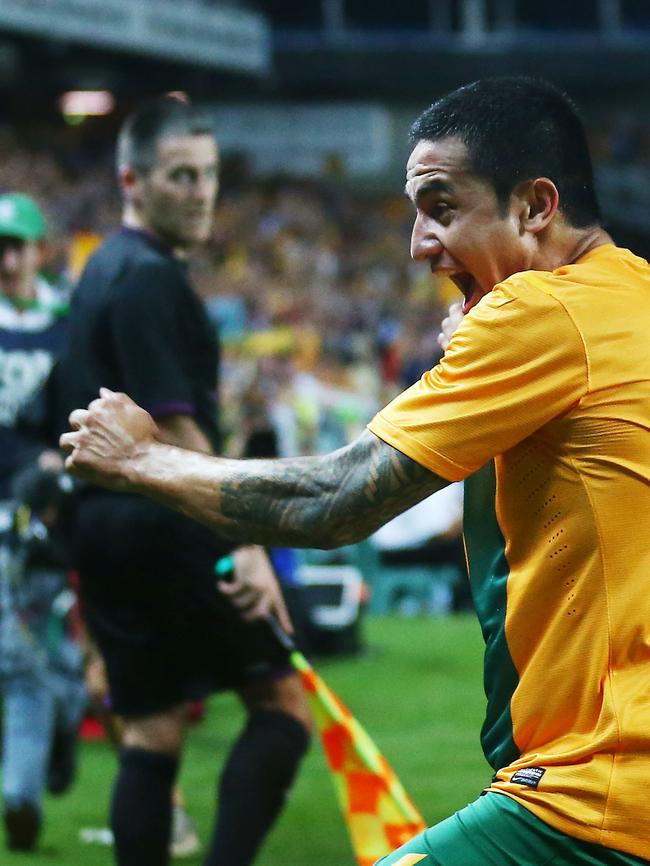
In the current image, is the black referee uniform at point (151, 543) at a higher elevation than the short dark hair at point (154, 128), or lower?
lower

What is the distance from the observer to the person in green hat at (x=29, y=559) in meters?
5.05

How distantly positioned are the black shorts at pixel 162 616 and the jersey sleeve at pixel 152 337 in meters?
0.31

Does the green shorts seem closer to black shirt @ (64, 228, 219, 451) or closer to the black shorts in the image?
the black shorts

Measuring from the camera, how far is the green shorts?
7.13ft

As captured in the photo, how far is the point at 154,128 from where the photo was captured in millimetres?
4152

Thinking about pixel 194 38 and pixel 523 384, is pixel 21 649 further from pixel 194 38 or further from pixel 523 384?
pixel 194 38

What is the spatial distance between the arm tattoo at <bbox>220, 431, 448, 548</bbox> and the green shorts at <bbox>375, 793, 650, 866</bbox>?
447mm

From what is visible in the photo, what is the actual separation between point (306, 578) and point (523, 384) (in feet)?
29.2

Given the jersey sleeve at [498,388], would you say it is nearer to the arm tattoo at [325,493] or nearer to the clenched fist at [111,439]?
the arm tattoo at [325,493]

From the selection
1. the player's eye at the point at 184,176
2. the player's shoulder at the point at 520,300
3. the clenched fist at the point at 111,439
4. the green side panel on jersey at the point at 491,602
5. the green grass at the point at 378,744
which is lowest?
the green grass at the point at 378,744

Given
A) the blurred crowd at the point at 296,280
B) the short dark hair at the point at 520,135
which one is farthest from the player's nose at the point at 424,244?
the blurred crowd at the point at 296,280

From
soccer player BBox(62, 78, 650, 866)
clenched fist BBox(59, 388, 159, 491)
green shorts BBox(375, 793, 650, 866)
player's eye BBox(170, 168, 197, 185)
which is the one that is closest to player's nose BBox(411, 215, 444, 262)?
soccer player BBox(62, 78, 650, 866)

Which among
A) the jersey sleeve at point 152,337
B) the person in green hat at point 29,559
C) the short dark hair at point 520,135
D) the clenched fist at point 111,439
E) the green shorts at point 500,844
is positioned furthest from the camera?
the person in green hat at point 29,559

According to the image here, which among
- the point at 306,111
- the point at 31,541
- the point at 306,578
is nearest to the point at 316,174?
the point at 306,111
